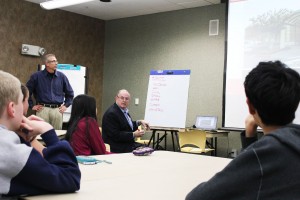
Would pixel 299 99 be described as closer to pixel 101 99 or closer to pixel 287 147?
pixel 287 147

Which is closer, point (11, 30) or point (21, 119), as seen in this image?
point (21, 119)

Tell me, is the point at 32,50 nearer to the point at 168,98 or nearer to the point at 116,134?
the point at 168,98

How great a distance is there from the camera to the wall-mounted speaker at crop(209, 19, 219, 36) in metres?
6.11

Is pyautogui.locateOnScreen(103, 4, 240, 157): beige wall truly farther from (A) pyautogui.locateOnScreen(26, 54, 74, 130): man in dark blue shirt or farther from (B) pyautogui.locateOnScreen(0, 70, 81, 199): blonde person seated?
(B) pyautogui.locateOnScreen(0, 70, 81, 199): blonde person seated

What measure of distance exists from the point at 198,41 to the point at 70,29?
2.56m

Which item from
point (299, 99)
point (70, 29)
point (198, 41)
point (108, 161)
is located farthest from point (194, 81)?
point (299, 99)

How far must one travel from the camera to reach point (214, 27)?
614 cm

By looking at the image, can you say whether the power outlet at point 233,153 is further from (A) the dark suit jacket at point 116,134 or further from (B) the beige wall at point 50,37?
(B) the beige wall at point 50,37

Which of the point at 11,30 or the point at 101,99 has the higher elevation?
the point at 11,30

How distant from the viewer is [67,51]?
7012 millimetres

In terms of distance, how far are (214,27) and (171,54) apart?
99 cm

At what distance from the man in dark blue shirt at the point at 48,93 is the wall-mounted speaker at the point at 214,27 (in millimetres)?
2663

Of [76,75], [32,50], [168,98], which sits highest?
[32,50]

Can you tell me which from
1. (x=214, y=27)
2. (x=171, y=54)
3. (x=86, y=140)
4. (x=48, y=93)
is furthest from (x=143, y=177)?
(x=171, y=54)
